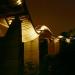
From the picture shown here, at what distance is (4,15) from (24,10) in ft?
2.59

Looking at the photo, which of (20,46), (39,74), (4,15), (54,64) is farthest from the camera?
(54,64)

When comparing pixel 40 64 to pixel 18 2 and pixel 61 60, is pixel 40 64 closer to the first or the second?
pixel 61 60

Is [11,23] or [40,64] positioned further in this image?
[40,64]

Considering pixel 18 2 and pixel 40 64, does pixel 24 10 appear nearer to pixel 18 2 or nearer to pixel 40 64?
pixel 18 2

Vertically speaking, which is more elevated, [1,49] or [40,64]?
[1,49]

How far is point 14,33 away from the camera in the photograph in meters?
8.23

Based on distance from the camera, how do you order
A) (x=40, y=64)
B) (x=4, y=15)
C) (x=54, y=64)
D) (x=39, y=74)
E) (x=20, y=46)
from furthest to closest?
1. (x=54, y=64)
2. (x=40, y=64)
3. (x=39, y=74)
4. (x=4, y=15)
5. (x=20, y=46)

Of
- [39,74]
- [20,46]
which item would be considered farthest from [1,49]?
[39,74]

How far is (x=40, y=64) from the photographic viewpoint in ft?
44.6

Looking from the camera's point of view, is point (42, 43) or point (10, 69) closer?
point (10, 69)

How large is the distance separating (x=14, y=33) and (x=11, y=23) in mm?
351

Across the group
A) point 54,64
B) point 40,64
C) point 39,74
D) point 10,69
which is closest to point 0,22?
point 10,69

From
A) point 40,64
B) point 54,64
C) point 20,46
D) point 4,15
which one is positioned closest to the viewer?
point 20,46

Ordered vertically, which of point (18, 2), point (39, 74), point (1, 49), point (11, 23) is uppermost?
point (18, 2)
